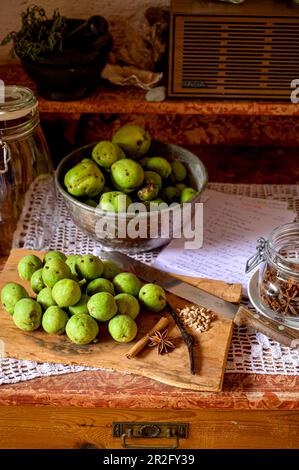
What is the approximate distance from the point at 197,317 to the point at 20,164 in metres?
0.41

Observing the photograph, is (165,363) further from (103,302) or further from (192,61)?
(192,61)

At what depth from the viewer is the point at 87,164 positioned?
44.1 inches

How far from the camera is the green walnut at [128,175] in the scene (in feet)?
3.61

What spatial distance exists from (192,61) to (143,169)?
8.7 inches

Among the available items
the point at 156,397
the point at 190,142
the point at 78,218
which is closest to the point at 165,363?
the point at 156,397

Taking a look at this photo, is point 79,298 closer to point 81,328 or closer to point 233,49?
point 81,328

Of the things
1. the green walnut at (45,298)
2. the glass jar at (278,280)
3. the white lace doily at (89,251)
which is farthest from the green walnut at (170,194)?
the green walnut at (45,298)

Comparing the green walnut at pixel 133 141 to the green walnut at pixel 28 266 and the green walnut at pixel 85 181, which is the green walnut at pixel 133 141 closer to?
the green walnut at pixel 85 181

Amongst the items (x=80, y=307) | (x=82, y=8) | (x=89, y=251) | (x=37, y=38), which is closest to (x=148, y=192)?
(x=89, y=251)

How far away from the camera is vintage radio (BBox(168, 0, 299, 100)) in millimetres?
1143

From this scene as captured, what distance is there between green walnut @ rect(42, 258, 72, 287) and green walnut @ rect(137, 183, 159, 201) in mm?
208

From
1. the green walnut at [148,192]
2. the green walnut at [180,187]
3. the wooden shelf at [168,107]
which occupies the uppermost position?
the wooden shelf at [168,107]

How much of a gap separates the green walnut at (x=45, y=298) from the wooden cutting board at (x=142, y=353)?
0.04 meters

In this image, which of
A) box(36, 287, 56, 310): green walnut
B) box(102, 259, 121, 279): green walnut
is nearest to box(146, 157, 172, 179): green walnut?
box(102, 259, 121, 279): green walnut
